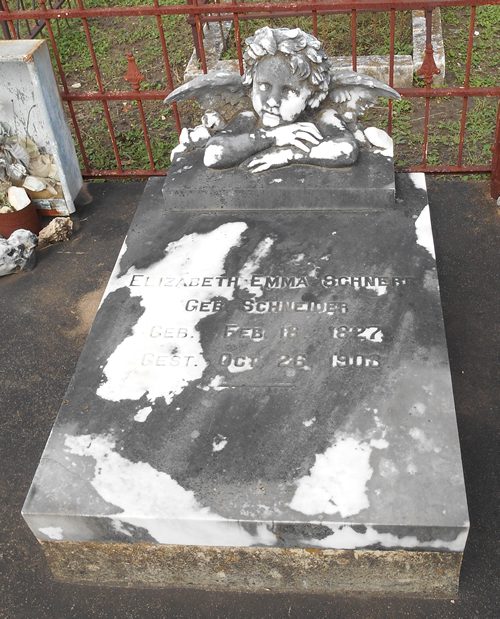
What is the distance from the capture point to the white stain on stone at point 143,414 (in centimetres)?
273

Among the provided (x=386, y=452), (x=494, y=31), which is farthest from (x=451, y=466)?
(x=494, y=31)

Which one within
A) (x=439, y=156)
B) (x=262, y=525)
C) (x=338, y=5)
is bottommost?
(x=439, y=156)

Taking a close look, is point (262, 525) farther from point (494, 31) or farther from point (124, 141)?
point (494, 31)

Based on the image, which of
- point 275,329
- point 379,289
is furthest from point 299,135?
point 275,329

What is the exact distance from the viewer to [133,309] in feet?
10.4

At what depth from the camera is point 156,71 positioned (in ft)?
22.8

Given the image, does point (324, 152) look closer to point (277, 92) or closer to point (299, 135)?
point (299, 135)

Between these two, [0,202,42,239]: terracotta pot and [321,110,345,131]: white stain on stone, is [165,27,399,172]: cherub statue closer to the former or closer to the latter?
[321,110,345,131]: white stain on stone

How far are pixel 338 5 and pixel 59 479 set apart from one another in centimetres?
284

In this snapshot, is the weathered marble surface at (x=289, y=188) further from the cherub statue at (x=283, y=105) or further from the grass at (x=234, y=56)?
the grass at (x=234, y=56)

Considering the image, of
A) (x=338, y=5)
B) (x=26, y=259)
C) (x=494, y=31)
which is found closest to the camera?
(x=338, y=5)

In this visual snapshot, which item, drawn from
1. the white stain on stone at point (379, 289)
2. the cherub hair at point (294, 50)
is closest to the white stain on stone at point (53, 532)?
the white stain on stone at point (379, 289)

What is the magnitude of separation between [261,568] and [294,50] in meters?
2.25

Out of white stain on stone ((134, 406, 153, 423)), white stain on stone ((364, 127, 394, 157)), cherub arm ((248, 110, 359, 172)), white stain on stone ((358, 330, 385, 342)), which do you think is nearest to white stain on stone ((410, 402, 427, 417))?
white stain on stone ((358, 330, 385, 342))
